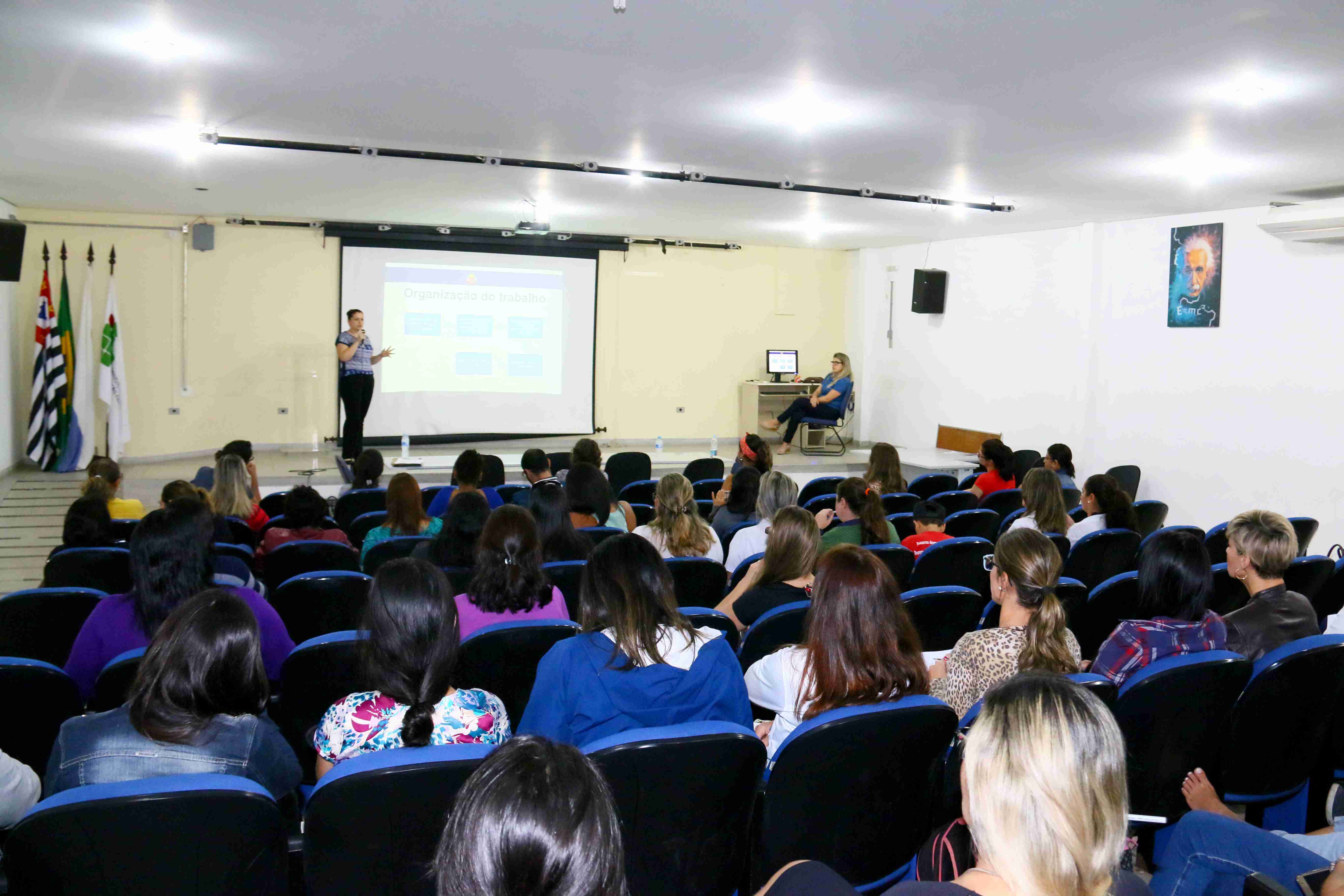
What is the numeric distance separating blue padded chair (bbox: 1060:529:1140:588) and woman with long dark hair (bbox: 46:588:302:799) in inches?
154

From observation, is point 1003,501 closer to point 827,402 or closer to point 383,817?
point 383,817

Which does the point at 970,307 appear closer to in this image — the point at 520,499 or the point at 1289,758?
the point at 520,499

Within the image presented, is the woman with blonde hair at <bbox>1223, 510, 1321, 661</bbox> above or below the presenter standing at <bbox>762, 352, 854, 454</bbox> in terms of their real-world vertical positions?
below

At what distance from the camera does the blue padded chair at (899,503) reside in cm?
652

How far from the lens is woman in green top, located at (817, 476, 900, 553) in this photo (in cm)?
502

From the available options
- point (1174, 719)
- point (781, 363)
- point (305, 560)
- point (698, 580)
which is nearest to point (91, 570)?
point (305, 560)

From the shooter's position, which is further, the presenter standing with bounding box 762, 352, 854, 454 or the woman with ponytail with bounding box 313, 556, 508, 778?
the presenter standing with bounding box 762, 352, 854, 454

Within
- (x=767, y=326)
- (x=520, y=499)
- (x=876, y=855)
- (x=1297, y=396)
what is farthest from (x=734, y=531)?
(x=767, y=326)

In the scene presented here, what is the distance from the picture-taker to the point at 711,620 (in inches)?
129

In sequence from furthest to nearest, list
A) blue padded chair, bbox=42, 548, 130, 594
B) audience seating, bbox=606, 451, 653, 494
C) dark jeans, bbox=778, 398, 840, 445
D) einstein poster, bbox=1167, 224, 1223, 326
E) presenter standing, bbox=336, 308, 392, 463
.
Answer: dark jeans, bbox=778, 398, 840, 445
presenter standing, bbox=336, 308, 392, 463
einstein poster, bbox=1167, 224, 1223, 326
audience seating, bbox=606, 451, 653, 494
blue padded chair, bbox=42, 548, 130, 594

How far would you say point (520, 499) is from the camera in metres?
6.23

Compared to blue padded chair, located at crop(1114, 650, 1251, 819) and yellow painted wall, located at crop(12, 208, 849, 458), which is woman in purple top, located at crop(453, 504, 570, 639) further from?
yellow painted wall, located at crop(12, 208, 849, 458)

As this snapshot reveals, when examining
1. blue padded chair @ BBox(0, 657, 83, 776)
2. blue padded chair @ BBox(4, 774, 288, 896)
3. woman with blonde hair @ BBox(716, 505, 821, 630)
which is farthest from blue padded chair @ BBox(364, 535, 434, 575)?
blue padded chair @ BBox(4, 774, 288, 896)

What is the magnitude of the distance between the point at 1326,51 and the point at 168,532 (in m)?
4.96
